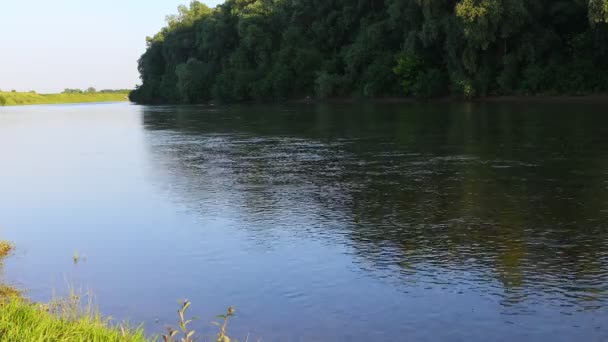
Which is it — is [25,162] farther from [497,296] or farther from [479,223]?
[497,296]

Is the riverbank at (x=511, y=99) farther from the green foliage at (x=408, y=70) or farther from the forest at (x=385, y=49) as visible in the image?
the green foliage at (x=408, y=70)

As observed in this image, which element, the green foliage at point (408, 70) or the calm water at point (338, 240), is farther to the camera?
the green foliage at point (408, 70)

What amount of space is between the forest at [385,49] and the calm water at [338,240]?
36.6m

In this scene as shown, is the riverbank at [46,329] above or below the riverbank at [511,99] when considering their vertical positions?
below

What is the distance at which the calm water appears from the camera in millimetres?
8281

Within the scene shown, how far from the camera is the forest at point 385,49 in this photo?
59781 mm

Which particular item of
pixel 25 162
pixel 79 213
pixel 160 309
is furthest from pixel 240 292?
pixel 25 162

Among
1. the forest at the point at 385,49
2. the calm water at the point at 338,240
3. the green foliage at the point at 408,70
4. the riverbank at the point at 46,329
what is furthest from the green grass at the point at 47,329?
the green foliage at the point at 408,70

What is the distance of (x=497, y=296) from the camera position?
877 cm

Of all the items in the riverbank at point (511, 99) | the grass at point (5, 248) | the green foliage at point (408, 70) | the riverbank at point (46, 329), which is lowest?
the grass at point (5, 248)

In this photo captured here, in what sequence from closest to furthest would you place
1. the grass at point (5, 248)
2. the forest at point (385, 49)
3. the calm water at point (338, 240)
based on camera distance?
1. the calm water at point (338, 240)
2. the grass at point (5, 248)
3. the forest at point (385, 49)

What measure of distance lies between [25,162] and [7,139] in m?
17.5

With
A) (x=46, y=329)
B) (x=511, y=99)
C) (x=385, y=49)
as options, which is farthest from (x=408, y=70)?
(x=46, y=329)

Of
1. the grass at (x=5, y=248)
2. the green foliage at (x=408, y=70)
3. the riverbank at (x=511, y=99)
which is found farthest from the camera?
the green foliage at (x=408, y=70)
